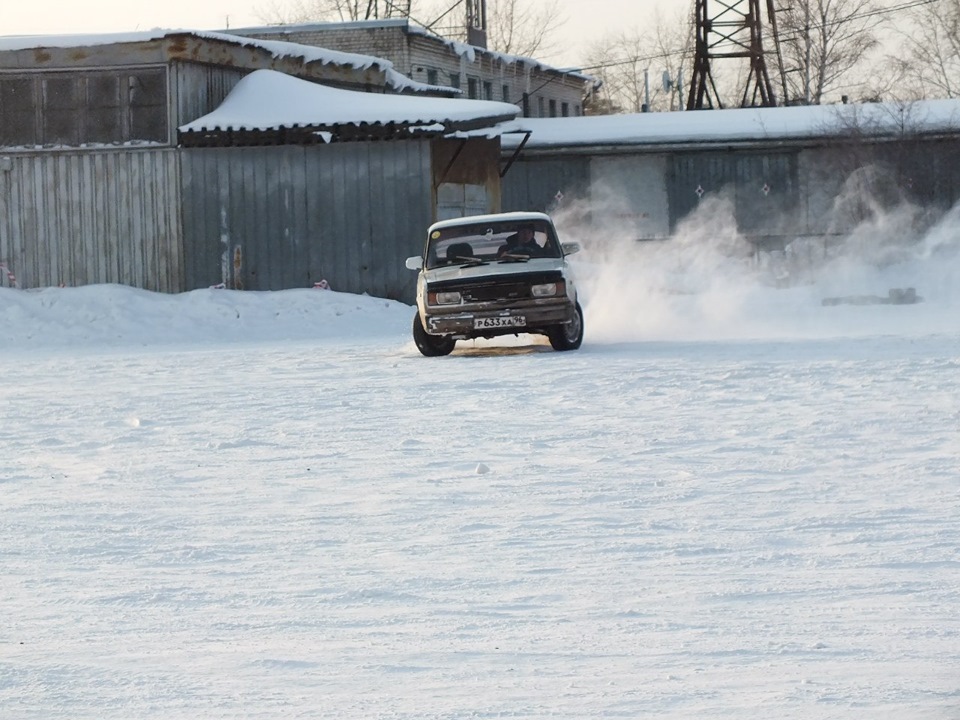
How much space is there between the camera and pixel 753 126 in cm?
3897

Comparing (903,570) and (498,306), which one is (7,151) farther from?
(903,570)

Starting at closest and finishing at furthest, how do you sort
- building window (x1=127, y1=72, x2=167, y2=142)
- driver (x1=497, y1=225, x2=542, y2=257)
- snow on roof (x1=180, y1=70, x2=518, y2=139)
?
driver (x1=497, y1=225, x2=542, y2=257), snow on roof (x1=180, y1=70, x2=518, y2=139), building window (x1=127, y1=72, x2=167, y2=142)

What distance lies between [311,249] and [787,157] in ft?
51.1

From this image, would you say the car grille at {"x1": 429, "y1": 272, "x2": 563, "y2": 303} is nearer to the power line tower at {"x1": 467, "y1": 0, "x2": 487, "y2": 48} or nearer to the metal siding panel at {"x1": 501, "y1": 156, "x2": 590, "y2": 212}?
the metal siding panel at {"x1": 501, "y1": 156, "x2": 590, "y2": 212}

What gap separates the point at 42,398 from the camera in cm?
1418

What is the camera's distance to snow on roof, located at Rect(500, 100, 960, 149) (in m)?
37.3

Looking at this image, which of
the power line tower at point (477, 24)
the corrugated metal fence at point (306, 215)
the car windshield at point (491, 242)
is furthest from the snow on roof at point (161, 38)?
the power line tower at point (477, 24)

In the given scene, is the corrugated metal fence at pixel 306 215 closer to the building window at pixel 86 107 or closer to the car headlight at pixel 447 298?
the building window at pixel 86 107

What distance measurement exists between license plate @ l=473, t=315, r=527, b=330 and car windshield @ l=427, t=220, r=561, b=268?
98 cm

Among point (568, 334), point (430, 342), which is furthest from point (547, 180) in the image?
point (568, 334)

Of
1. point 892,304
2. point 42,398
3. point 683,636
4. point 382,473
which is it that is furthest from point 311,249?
point 683,636

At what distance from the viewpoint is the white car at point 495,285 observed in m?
17.4

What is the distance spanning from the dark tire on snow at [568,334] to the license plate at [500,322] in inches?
18.9

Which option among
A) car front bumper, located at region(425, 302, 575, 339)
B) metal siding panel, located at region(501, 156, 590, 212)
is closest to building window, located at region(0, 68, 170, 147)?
car front bumper, located at region(425, 302, 575, 339)
